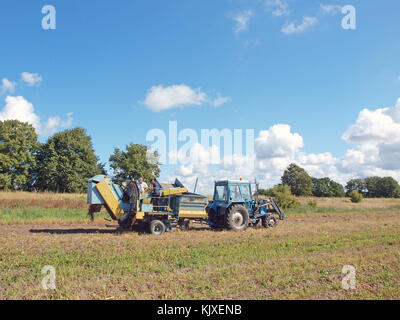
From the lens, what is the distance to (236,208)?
14062 millimetres

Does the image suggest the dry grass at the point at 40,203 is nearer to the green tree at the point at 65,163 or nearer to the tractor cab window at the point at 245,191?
the tractor cab window at the point at 245,191

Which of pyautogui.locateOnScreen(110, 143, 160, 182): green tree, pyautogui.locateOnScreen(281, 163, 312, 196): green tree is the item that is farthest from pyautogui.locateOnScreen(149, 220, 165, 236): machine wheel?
pyautogui.locateOnScreen(281, 163, 312, 196): green tree

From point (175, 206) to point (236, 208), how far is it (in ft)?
9.41

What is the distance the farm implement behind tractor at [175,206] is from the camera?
11945mm

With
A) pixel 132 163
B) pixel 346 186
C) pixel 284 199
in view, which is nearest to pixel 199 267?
pixel 284 199

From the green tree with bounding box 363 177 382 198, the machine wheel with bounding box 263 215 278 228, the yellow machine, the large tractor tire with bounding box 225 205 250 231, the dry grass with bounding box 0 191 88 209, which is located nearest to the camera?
the yellow machine

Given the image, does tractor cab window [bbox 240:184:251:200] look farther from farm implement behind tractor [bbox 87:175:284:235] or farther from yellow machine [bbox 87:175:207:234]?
yellow machine [bbox 87:175:207:234]

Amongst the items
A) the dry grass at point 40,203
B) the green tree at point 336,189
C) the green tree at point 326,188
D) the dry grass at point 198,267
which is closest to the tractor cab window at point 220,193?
the dry grass at point 198,267

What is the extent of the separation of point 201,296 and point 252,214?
10325 millimetres

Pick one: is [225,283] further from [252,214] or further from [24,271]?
[252,214]

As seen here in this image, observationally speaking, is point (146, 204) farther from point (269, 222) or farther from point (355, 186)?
point (355, 186)

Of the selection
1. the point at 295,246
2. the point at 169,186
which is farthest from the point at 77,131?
the point at 295,246

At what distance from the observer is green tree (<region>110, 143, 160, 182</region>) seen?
42.3 m
